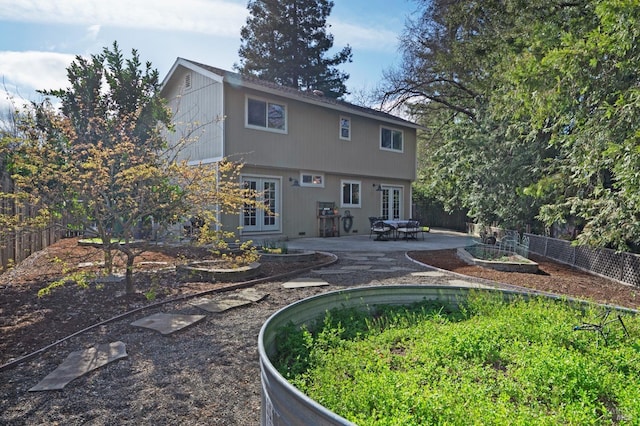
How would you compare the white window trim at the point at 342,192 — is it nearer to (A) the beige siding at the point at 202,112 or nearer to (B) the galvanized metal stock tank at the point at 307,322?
(A) the beige siding at the point at 202,112

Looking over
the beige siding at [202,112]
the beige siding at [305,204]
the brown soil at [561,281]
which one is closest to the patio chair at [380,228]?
the beige siding at [305,204]

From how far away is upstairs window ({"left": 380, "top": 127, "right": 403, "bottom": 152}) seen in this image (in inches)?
639

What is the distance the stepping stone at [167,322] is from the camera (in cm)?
391

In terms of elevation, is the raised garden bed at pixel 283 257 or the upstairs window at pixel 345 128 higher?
the upstairs window at pixel 345 128

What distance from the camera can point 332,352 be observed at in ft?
9.58

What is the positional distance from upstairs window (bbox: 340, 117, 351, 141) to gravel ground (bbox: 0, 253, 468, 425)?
37.5 feet

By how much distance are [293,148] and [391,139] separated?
5413 millimetres

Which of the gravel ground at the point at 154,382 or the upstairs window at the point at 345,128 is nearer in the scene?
the gravel ground at the point at 154,382

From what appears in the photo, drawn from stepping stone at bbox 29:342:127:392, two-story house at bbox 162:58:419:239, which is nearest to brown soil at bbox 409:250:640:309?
two-story house at bbox 162:58:419:239

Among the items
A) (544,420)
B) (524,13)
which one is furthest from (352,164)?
(544,420)

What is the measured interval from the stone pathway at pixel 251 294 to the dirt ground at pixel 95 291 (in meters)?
0.48

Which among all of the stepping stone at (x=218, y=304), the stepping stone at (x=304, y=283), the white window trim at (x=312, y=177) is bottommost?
the stepping stone at (x=218, y=304)

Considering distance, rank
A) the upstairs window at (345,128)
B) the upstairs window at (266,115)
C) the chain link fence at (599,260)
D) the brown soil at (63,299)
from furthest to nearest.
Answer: the upstairs window at (345,128), the upstairs window at (266,115), the chain link fence at (599,260), the brown soil at (63,299)

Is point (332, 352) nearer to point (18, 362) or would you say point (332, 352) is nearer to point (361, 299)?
point (361, 299)
